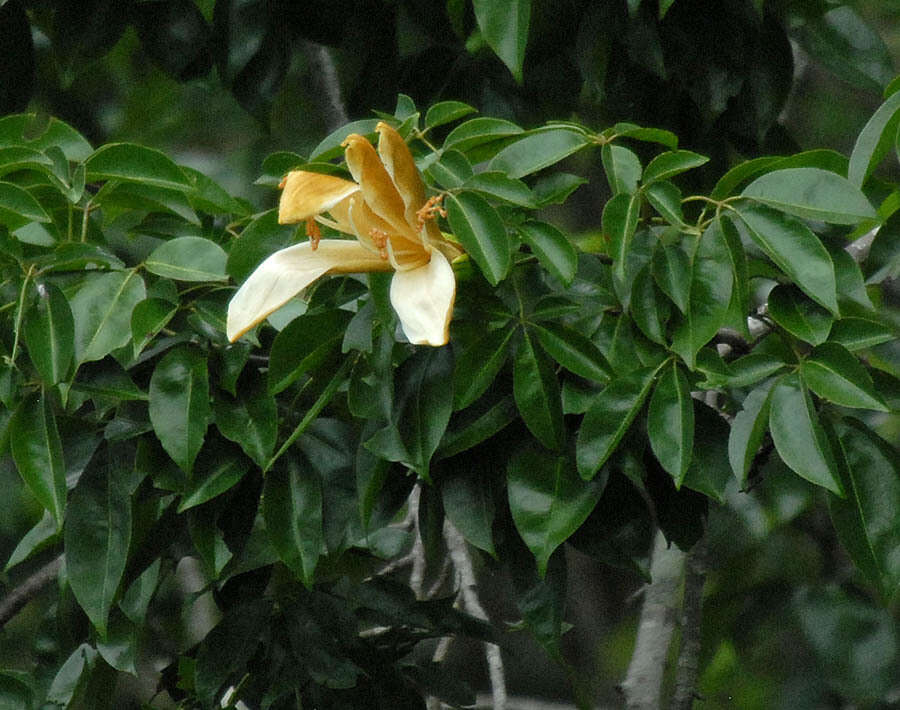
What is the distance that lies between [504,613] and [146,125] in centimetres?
132

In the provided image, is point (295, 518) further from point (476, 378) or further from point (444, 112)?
point (444, 112)

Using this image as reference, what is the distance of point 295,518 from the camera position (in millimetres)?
1050

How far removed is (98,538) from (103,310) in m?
0.18

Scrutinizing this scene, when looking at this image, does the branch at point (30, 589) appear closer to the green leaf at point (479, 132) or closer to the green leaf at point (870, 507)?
the green leaf at point (479, 132)

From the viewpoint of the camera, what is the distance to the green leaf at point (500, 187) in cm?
92

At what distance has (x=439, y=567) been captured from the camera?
1.73 metres

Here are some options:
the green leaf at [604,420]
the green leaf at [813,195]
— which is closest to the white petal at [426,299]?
the green leaf at [604,420]

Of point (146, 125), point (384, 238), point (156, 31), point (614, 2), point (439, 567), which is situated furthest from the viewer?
point (146, 125)

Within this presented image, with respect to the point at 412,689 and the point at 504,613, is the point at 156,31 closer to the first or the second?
the point at 412,689

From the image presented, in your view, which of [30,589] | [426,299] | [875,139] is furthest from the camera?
[30,589]

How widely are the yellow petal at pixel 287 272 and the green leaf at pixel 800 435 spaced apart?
0.28 meters

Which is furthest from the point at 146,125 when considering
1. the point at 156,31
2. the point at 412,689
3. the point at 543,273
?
the point at 543,273

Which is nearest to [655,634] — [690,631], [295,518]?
[690,631]

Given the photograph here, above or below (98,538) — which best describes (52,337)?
above
